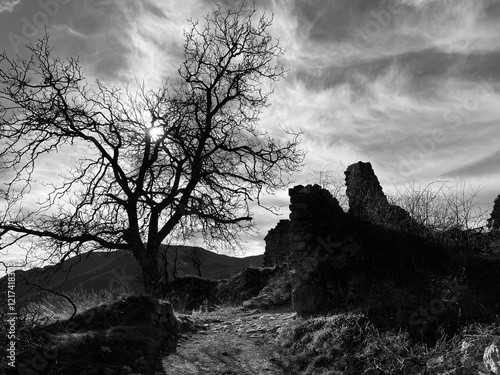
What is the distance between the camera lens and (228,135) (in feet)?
44.3

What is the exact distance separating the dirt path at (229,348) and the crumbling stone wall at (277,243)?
916 centimetres

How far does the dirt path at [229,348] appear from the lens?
5.50 metres

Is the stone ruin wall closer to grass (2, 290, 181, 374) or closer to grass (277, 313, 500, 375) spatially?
grass (277, 313, 500, 375)

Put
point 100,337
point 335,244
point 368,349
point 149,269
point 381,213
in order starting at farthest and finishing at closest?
point 149,269
point 381,213
point 335,244
point 100,337
point 368,349

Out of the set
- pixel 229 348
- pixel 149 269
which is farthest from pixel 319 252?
pixel 149 269

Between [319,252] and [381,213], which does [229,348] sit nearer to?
[319,252]

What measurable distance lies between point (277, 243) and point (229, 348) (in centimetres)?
1318

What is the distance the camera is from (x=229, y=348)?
6551 millimetres

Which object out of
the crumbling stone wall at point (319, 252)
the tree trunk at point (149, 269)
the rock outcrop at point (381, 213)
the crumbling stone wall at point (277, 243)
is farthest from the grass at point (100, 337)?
the crumbling stone wall at point (277, 243)

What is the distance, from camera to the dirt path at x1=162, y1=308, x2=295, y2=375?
550cm

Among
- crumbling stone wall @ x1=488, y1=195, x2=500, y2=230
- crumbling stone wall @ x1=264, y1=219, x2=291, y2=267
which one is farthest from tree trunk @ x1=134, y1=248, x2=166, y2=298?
crumbling stone wall @ x1=488, y1=195, x2=500, y2=230

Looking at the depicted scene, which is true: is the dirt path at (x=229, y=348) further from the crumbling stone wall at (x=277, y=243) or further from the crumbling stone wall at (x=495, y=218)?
the crumbling stone wall at (x=277, y=243)

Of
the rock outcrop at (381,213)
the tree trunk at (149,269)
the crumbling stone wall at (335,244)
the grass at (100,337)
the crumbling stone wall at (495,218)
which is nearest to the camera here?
the grass at (100,337)

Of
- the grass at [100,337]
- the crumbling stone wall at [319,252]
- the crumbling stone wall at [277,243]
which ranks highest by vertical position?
the crumbling stone wall at [277,243]
